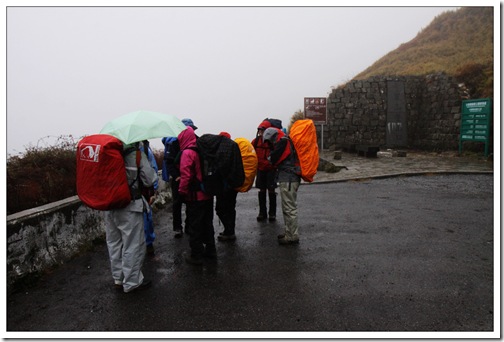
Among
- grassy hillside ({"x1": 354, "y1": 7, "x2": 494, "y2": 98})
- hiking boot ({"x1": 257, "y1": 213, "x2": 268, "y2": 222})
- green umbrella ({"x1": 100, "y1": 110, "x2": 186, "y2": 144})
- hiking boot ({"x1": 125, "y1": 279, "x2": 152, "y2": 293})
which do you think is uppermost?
grassy hillside ({"x1": 354, "y1": 7, "x2": 494, "y2": 98})

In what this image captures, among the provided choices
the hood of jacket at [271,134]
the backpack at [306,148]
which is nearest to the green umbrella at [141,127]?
the hood of jacket at [271,134]

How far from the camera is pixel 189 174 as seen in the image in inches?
161

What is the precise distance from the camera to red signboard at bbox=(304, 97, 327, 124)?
60.1 ft

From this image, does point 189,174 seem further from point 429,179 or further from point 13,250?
point 429,179

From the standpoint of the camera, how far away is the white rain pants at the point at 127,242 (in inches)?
142

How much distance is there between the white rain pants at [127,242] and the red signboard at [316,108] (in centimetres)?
1569

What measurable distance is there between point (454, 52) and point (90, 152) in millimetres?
27151

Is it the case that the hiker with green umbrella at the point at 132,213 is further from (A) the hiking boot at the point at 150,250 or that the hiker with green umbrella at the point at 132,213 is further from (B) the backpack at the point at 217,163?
(A) the hiking boot at the point at 150,250

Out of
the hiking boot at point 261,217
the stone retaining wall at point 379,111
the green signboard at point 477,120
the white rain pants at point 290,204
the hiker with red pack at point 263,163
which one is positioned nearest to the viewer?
the white rain pants at point 290,204

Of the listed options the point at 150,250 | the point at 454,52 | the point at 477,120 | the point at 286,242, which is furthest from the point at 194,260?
the point at 454,52

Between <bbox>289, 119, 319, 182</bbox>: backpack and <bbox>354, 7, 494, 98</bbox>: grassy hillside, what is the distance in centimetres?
1599

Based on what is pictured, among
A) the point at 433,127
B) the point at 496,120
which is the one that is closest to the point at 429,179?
the point at 496,120

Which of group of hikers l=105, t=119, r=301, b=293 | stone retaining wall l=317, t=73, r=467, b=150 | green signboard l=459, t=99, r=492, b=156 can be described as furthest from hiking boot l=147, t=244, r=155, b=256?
stone retaining wall l=317, t=73, r=467, b=150

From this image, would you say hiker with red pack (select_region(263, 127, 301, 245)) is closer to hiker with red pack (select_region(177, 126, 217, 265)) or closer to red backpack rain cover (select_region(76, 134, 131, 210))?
hiker with red pack (select_region(177, 126, 217, 265))
